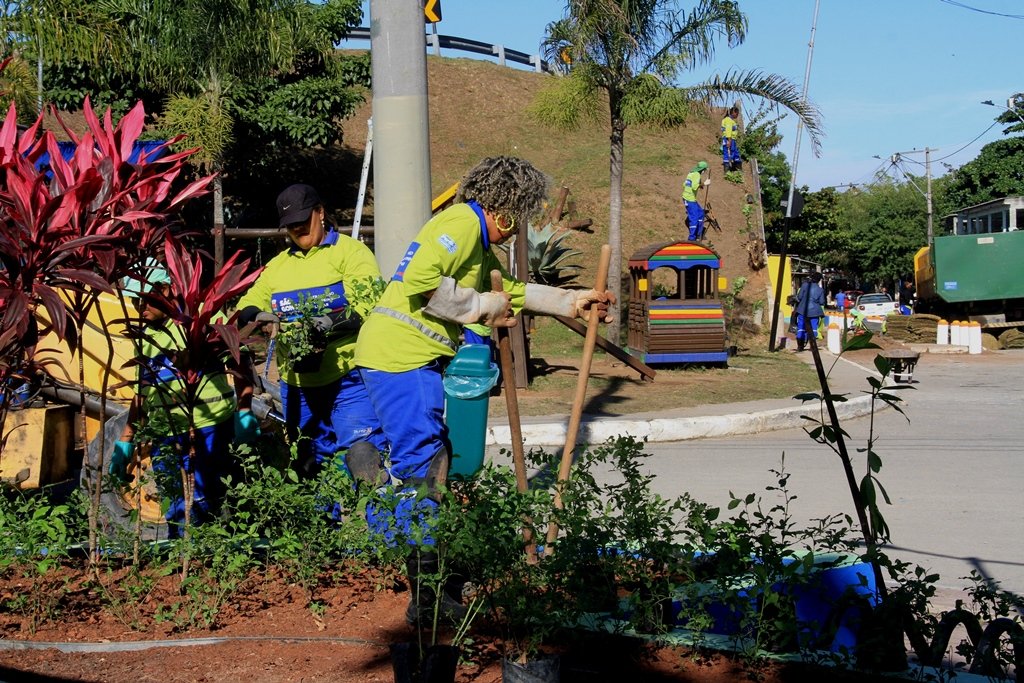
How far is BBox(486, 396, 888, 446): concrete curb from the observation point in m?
9.75

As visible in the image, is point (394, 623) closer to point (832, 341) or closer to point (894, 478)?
point (894, 478)

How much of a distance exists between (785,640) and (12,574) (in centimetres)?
297

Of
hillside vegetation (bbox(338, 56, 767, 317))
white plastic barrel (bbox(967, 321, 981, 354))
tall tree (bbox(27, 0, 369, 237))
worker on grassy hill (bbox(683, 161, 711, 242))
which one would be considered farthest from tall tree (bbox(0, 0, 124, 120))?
white plastic barrel (bbox(967, 321, 981, 354))

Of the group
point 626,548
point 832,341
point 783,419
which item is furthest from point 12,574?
point 832,341

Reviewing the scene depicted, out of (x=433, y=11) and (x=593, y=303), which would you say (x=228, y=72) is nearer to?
(x=433, y=11)

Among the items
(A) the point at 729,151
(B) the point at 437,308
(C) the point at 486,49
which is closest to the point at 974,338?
(A) the point at 729,151

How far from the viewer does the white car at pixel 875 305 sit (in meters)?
36.2

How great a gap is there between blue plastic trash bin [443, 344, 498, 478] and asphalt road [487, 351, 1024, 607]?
6.17 ft

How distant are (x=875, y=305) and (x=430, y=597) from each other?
122ft

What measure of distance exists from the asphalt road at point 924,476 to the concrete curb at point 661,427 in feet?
0.47

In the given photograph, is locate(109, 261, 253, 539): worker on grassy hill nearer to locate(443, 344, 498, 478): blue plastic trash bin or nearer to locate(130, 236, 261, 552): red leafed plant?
locate(130, 236, 261, 552): red leafed plant

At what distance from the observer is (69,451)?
6473mm

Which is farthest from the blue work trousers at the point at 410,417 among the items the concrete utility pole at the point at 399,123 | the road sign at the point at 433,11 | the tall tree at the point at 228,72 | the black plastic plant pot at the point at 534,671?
the tall tree at the point at 228,72

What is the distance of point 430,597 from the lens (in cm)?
361
